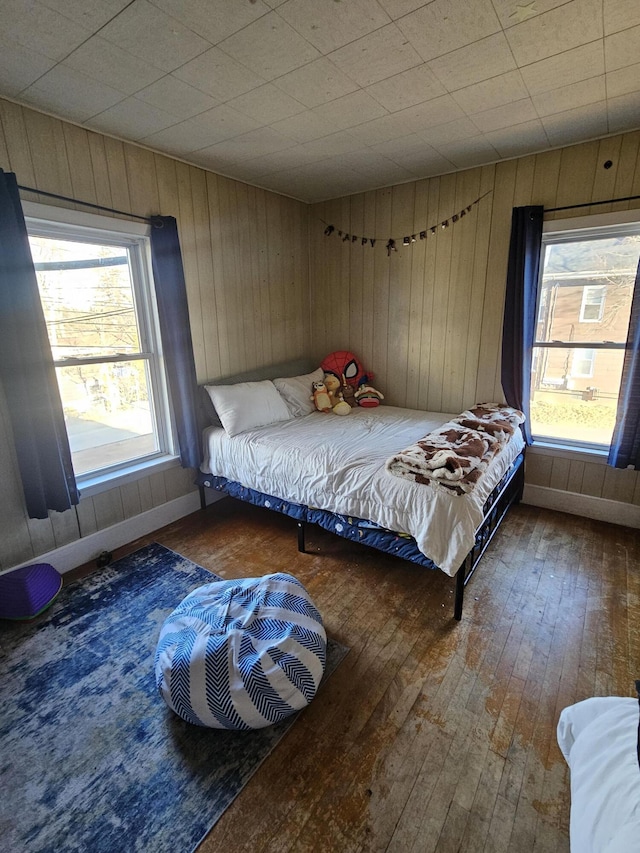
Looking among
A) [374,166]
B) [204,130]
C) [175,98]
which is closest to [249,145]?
[204,130]

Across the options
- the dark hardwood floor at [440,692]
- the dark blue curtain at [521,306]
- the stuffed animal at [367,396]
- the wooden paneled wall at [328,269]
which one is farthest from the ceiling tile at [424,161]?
the dark hardwood floor at [440,692]

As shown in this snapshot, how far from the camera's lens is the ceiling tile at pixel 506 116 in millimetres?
2129

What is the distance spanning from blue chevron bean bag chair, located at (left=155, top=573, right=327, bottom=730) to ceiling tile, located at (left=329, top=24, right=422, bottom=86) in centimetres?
233

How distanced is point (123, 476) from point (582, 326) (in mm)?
3345

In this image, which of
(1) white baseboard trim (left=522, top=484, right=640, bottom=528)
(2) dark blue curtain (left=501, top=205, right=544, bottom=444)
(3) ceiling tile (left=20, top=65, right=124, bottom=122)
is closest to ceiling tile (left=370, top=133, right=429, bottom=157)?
(2) dark blue curtain (left=501, top=205, right=544, bottom=444)

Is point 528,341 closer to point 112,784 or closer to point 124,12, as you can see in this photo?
point 124,12

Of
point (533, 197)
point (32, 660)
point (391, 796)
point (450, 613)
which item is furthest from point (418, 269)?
point (32, 660)

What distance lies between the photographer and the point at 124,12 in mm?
1434

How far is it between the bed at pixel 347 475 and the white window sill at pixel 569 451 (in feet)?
0.68

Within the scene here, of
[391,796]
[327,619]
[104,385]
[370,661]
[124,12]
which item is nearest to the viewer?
[391,796]

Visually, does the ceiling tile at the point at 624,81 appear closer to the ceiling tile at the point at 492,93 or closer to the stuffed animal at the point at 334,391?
the ceiling tile at the point at 492,93

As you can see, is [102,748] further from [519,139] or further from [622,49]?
[519,139]

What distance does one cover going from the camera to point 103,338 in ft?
8.50

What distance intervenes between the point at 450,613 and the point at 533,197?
9.12 ft
